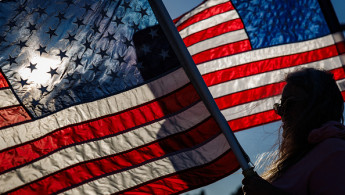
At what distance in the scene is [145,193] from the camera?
3.78m

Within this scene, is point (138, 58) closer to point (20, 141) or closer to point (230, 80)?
point (20, 141)

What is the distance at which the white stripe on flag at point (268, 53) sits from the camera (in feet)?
15.9

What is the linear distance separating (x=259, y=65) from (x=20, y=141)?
3457 mm

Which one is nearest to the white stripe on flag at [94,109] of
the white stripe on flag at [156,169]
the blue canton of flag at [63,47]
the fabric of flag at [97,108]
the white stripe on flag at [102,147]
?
the fabric of flag at [97,108]

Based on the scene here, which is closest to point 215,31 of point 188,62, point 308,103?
point 188,62

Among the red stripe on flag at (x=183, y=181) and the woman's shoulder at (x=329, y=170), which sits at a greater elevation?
the woman's shoulder at (x=329, y=170)

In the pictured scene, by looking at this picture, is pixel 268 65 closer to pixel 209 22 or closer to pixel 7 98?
pixel 209 22

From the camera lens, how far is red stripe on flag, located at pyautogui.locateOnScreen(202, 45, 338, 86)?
195 inches

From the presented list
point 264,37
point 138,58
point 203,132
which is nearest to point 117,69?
point 138,58

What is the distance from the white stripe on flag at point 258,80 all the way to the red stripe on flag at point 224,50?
17.6 inches

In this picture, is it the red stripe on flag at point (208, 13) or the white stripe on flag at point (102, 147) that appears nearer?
the white stripe on flag at point (102, 147)

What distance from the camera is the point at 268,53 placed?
→ 494 cm

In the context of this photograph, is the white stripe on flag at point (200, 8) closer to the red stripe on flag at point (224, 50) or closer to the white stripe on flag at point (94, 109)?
the red stripe on flag at point (224, 50)

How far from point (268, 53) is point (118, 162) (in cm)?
277
